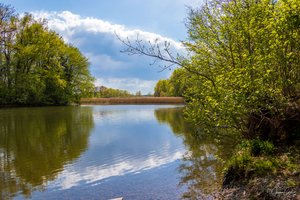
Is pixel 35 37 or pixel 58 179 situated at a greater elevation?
pixel 35 37

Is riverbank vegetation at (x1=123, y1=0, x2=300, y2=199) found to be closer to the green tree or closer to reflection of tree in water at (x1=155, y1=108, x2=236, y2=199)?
reflection of tree in water at (x1=155, y1=108, x2=236, y2=199)

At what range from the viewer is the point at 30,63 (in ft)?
143

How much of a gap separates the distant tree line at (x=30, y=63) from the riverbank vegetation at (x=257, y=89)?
3658cm

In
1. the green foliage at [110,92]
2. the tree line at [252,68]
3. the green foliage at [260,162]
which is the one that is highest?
the green foliage at [110,92]

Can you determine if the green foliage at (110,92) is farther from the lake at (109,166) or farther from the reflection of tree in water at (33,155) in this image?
the lake at (109,166)

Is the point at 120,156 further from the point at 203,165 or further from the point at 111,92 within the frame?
the point at 111,92

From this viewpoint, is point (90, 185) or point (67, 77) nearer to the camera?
point (90, 185)

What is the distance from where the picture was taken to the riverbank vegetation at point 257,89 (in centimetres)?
550

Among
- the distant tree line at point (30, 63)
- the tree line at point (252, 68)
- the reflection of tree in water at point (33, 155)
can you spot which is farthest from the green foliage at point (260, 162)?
the distant tree line at point (30, 63)

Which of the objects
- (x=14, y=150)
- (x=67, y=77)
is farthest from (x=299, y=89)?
(x=67, y=77)

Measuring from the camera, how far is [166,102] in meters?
59.3

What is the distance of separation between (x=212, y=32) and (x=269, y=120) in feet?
9.76

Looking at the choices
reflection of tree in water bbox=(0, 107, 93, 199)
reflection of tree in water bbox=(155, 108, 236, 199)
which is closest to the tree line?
reflection of tree in water bbox=(155, 108, 236, 199)

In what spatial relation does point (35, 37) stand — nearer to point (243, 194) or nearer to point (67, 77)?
point (67, 77)
